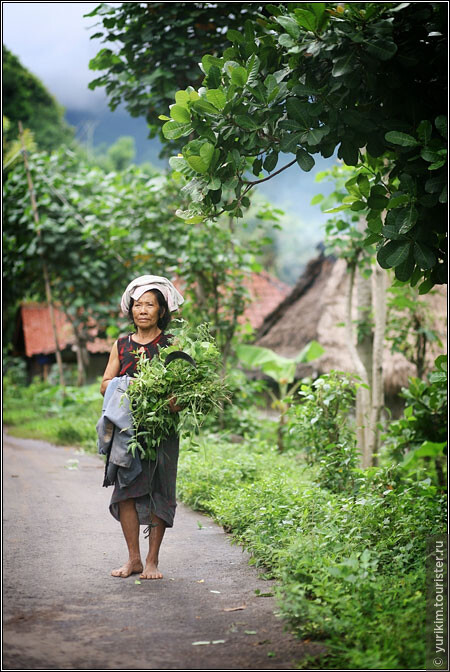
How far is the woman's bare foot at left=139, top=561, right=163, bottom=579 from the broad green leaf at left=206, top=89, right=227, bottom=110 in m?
2.31

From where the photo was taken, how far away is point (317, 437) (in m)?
5.91

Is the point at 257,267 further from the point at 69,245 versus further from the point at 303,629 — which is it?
the point at 303,629

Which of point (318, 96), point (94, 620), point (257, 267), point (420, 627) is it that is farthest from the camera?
point (257, 267)

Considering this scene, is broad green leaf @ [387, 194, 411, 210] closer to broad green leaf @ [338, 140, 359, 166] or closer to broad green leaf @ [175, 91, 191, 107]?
broad green leaf @ [338, 140, 359, 166]

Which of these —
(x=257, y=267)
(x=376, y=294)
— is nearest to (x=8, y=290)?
(x=257, y=267)

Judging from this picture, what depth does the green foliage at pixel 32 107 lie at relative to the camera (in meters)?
21.7

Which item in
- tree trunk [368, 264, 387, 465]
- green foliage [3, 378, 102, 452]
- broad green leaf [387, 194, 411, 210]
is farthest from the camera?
green foliage [3, 378, 102, 452]

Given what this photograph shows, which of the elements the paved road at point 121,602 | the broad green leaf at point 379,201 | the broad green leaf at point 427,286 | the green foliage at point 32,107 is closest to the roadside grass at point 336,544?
the paved road at point 121,602

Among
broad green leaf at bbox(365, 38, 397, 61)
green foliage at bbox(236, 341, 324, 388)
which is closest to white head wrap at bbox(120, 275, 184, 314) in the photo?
broad green leaf at bbox(365, 38, 397, 61)

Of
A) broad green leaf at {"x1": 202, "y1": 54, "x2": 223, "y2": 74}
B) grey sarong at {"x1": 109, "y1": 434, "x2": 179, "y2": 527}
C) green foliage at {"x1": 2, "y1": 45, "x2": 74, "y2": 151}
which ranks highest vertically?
green foliage at {"x1": 2, "y1": 45, "x2": 74, "y2": 151}

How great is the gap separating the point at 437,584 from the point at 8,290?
11.3 meters

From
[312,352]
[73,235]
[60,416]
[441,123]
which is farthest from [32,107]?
[441,123]

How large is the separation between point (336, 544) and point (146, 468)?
105cm

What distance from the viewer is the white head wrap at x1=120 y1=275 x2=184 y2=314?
3.86 m
